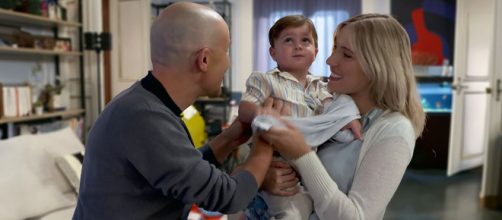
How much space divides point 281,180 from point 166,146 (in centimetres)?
35

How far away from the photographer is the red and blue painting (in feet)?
19.5

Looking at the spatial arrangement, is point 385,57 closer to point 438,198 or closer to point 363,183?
point 363,183

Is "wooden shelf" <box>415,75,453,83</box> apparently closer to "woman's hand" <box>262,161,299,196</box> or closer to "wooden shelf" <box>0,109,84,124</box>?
"wooden shelf" <box>0,109,84,124</box>

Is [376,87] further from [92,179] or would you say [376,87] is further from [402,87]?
[92,179]

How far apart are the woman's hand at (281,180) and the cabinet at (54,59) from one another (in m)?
3.20

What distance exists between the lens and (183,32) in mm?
1033

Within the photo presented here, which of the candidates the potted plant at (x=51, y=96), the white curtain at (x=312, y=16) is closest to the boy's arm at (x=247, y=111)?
the potted plant at (x=51, y=96)

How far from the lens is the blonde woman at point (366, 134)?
1060 millimetres

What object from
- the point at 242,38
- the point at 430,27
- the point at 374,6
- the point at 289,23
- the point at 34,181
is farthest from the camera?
the point at 242,38

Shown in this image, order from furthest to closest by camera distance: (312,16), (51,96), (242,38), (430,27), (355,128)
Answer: (242,38), (312,16), (430,27), (51,96), (355,128)

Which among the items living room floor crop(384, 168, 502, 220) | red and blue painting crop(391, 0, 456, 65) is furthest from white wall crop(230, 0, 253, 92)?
living room floor crop(384, 168, 502, 220)

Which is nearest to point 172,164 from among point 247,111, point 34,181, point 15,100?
point 247,111

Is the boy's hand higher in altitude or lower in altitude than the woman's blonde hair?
lower

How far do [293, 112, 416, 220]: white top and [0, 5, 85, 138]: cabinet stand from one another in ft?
11.0
